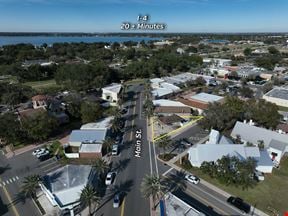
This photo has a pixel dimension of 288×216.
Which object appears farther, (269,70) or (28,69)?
(269,70)

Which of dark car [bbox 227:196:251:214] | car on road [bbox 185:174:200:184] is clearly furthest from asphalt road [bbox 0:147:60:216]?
dark car [bbox 227:196:251:214]

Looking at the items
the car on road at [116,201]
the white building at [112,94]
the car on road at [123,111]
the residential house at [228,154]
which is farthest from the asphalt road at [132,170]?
the white building at [112,94]

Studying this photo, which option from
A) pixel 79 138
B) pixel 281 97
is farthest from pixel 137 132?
pixel 281 97

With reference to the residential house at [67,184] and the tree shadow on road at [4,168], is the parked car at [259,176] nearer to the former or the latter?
the residential house at [67,184]

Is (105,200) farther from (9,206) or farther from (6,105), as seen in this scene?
(6,105)

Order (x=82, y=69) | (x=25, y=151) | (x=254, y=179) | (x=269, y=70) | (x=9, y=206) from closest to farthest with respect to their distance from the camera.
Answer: (x=9, y=206), (x=254, y=179), (x=25, y=151), (x=82, y=69), (x=269, y=70)

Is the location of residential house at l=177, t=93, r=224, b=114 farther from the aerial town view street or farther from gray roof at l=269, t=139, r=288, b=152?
gray roof at l=269, t=139, r=288, b=152
